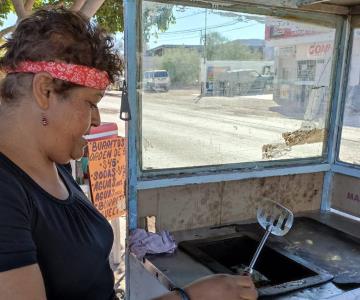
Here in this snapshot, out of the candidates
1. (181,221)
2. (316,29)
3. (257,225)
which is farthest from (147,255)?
(316,29)

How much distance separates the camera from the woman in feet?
2.93

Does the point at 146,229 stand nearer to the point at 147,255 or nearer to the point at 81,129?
the point at 147,255

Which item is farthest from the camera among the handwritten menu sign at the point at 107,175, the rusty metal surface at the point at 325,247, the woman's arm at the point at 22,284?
the handwritten menu sign at the point at 107,175

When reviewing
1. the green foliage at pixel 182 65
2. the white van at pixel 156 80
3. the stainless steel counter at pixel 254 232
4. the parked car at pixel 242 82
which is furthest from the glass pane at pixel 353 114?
the white van at pixel 156 80

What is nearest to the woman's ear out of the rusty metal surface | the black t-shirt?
the black t-shirt

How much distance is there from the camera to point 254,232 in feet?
6.61

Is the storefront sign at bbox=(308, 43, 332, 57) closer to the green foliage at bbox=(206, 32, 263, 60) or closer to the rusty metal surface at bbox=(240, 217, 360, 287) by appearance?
the green foliage at bbox=(206, 32, 263, 60)

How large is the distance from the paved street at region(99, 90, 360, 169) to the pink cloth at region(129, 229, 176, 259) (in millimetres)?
294

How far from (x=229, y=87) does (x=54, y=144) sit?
1180 millimetres

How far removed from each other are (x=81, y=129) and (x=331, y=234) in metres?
1.51

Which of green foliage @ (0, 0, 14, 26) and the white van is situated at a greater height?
green foliage @ (0, 0, 14, 26)

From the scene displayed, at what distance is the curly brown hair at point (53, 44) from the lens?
0.94 meters

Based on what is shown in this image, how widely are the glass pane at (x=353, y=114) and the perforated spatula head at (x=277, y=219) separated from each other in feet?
1.91

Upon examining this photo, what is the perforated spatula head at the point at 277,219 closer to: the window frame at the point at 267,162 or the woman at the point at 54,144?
the window frame at the point at 267,162
